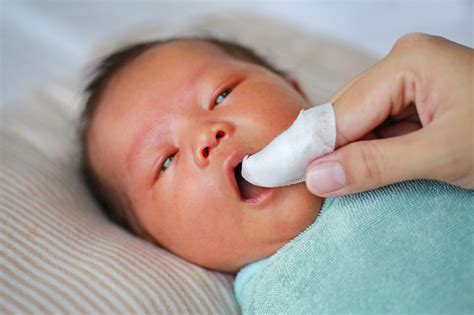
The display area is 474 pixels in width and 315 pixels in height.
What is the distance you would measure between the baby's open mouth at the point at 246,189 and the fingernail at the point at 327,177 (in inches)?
7.0

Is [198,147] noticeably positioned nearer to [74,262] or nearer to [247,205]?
[247,205]

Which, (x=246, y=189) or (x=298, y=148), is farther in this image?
Result: (x=246, y=189)

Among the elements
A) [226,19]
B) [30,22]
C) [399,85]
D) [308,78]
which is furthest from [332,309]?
[30,22]

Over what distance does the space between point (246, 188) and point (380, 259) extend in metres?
0.30

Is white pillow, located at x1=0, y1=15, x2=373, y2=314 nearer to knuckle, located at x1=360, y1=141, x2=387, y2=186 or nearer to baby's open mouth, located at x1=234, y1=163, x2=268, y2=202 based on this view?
baby's open mouth, located at x1=234, y1=163, x2=268, y2=202

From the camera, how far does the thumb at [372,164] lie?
891 mm

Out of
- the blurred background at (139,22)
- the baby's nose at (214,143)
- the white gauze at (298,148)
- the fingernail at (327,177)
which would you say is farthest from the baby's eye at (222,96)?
the blurred background at (139,22)

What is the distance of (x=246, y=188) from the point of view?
1127 mm

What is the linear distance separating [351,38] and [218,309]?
1.52 m

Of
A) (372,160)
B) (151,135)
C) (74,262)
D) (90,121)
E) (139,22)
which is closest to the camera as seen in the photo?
(372,160)

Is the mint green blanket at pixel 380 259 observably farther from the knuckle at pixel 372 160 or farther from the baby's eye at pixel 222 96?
the baby's eye at pixel 222 96

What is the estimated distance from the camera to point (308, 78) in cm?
192

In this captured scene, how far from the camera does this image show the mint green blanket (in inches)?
35.5

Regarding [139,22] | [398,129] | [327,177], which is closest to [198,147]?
[327,177]
